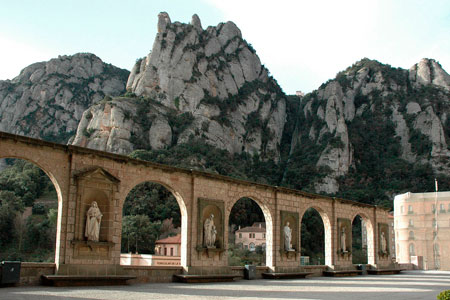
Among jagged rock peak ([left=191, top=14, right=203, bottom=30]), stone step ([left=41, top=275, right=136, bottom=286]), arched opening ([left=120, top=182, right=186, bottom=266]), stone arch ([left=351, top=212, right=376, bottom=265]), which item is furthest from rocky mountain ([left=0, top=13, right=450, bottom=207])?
stone step ([left=41, top=275, right=136, bottom=286])

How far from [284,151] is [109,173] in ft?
339

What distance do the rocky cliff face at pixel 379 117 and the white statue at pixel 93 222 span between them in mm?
90093

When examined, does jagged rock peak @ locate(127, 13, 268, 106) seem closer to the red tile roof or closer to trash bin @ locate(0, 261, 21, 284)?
the red tile roof

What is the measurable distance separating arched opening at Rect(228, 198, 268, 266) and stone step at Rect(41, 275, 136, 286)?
1643 inches

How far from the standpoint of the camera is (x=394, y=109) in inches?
4464

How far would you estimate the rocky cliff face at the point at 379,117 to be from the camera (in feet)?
346

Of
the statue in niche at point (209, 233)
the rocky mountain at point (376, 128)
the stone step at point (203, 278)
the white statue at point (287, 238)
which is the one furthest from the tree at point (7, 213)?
the rocky mountain at point (376, 128)

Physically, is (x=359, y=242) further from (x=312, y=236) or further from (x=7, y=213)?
(x=7, y=213)

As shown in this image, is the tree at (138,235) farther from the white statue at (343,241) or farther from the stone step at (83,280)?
the stone step at (83,280)

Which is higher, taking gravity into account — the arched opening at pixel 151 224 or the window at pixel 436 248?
the arched opening at pixel 151 224

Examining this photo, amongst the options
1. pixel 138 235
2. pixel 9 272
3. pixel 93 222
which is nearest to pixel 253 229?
pixel 138 235

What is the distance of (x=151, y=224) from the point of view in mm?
65625

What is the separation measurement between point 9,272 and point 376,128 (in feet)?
355

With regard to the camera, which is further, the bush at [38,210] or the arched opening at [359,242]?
the bush at [38,210]
